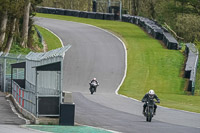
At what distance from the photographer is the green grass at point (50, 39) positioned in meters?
52.4

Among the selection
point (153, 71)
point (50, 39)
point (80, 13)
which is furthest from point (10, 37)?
point (80, 13)

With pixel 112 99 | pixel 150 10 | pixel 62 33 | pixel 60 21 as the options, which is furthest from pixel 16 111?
pixel 150 10

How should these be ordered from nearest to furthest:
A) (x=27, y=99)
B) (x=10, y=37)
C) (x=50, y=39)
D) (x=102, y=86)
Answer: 1. (x=27, y=99)
2. (x=102, y=86)
3. (x=10, y=37)
4. (x=50, y=39)

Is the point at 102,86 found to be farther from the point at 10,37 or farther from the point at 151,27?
the point at 151,27

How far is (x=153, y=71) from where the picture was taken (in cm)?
4400

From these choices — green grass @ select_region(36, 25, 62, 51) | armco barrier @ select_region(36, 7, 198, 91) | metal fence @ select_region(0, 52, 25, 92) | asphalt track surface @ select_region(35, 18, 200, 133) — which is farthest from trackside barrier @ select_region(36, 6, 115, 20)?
metal fence @ select_region(0, 52, 25, 92)

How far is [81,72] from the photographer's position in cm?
4284

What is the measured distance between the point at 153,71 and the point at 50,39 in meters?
15.2

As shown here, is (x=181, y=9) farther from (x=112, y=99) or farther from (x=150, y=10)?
(x=112, y=99)

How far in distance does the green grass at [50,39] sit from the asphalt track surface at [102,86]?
2.55 ft

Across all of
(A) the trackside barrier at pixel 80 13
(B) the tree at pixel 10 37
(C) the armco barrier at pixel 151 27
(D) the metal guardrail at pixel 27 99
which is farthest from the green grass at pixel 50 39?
(D) the metal guardrail at pixel 27 99

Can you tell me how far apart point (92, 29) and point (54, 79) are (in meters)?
42.9

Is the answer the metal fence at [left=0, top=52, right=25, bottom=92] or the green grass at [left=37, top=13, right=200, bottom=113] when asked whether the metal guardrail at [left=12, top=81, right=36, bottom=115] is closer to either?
the metal fence at [left=0, top=52, right=25, bottom=92]

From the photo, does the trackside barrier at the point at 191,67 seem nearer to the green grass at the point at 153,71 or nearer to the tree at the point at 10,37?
the green grass at the point at 153,71
